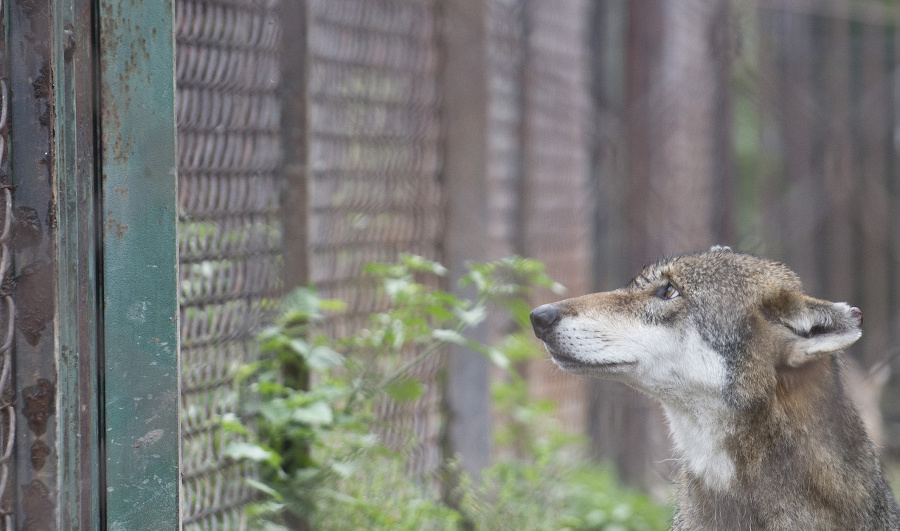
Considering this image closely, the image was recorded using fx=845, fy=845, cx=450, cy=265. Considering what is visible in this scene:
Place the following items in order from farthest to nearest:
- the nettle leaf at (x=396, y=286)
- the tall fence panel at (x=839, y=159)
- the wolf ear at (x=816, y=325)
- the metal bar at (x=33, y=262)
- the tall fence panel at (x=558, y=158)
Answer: the tall fence panel at (x=839, y=159), the tall fence panel at (x=558, y=158), the nettle leaf at (x=396, y=286), the wolf ear at (x=816, y=325), the metal bar at (x=33, y=262)

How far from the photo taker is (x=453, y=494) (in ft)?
12.2

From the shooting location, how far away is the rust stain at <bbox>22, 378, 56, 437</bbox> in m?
1.70

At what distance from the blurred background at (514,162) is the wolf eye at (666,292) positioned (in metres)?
0.98

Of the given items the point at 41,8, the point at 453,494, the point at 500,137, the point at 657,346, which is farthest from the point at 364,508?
the point at 500,137

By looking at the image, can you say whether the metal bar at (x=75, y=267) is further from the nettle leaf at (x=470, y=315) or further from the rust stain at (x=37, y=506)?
the nettle leaf at (x=470, y=315)

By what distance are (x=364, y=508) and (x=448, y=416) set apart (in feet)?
2.99

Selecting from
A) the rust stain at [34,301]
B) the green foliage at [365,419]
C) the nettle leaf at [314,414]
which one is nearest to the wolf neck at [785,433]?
the green foliage at [365,419]

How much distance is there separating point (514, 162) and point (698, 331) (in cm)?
232

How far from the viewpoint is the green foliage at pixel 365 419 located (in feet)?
9.25

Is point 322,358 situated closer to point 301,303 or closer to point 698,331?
point 301,303

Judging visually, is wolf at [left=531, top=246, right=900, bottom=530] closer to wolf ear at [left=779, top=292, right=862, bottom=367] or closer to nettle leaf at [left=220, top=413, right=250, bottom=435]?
wolf ear at [left=779, top=292, right=862, bottom=367]

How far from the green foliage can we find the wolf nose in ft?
1.85

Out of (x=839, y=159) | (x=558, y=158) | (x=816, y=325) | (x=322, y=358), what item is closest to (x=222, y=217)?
(x=322, y=358)

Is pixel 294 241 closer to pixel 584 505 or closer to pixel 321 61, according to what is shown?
pixel 321 61
